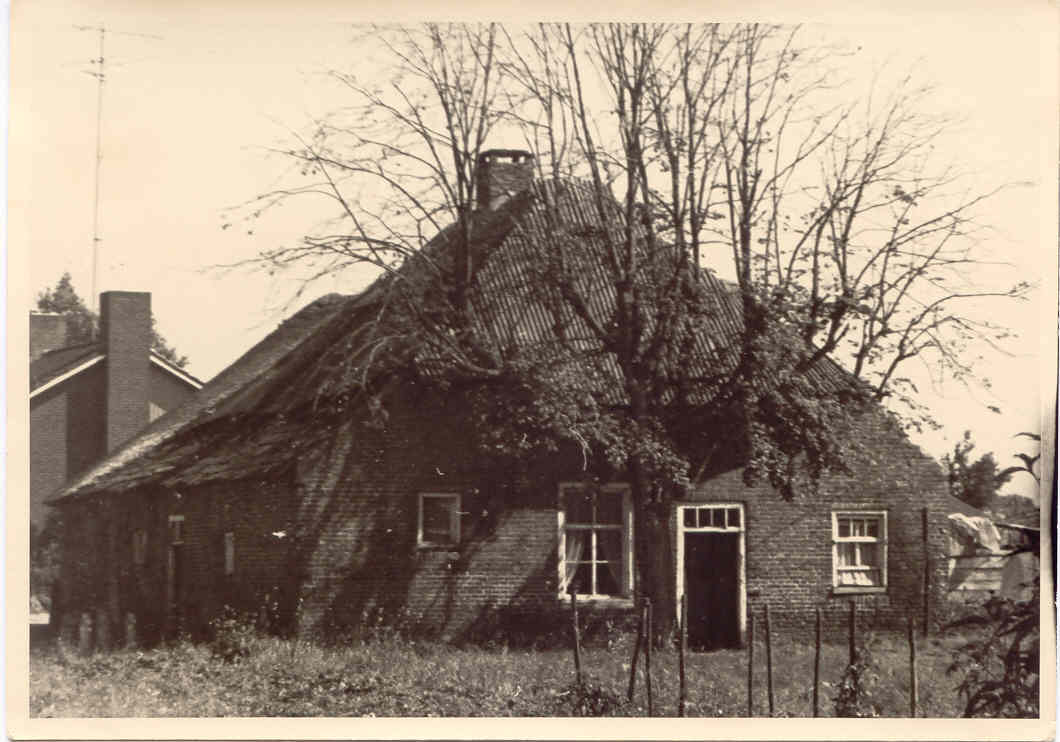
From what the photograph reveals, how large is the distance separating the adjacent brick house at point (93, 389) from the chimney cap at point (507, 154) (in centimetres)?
419

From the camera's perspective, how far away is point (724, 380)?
65.6 feet

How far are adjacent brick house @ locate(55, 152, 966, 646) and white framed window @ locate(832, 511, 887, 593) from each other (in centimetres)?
3

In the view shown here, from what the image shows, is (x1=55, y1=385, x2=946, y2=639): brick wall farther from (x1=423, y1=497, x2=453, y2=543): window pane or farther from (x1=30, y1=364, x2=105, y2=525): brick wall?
(x1=30, y1=364, x2=105, y2=525): brick wall

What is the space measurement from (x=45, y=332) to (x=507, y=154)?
18.2 feet

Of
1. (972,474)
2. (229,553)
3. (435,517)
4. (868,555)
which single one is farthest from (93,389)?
(972,474)

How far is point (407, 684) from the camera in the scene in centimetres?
1673

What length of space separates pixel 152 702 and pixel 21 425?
3.03 m

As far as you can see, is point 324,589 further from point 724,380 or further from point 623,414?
point 724,380

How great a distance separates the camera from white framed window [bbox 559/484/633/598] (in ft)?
70.9

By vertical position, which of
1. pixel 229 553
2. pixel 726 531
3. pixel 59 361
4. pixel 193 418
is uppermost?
pixel 59 361

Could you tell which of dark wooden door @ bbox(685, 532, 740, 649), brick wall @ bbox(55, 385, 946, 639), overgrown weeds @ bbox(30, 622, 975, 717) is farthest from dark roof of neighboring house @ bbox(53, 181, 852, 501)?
dark wooden door @ bbox(685, 532, 740, 649)

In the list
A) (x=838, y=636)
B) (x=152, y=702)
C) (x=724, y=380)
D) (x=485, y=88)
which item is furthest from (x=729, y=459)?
(x=152, y=702)

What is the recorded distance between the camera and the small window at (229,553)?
21.2 metres

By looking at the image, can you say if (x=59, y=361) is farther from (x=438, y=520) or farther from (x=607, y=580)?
(x=607, y=580)
